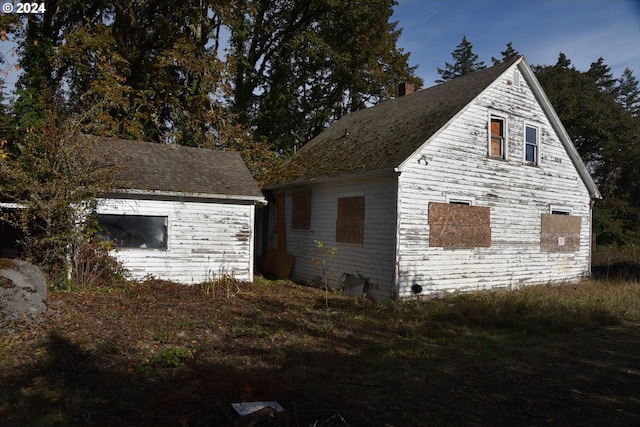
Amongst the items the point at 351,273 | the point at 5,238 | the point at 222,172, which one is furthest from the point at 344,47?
the point at 5,238

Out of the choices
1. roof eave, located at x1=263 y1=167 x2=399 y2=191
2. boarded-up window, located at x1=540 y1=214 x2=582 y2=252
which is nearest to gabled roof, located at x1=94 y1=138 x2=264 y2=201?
roof eave, located at x1=263 y1=167 x2=399 y2=191

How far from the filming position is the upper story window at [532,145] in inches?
619

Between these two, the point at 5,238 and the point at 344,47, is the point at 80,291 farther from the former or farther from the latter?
the point at 344,47

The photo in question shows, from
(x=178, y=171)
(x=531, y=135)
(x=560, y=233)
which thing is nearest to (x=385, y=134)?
(x=531, y=135)

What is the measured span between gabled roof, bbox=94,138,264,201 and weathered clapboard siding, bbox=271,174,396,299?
214 centimetres

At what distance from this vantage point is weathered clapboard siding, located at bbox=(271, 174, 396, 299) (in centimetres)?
1262

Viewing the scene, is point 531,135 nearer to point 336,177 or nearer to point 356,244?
point 336,177

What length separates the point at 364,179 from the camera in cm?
1355

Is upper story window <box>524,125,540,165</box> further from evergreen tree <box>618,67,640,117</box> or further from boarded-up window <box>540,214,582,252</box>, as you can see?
evergreen tree <box>618,67,640,117</box>

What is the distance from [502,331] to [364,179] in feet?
18.8

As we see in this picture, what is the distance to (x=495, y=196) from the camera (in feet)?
47.8

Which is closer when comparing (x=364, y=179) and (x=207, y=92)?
(x=364, y=179)

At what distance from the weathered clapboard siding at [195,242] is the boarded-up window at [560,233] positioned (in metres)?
10.1

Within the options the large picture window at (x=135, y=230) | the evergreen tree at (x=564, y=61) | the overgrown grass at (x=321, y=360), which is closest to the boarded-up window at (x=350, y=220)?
the overgrown grass at (x=321, y=360)
